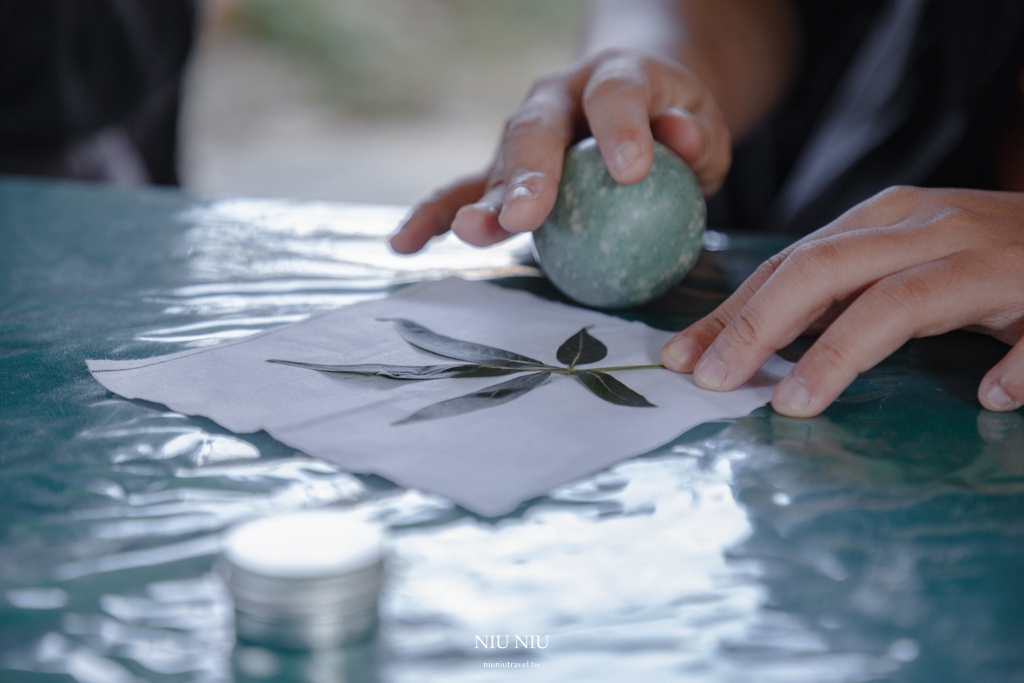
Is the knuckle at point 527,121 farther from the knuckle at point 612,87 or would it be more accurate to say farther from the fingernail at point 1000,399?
the fingernail at point 1000,399

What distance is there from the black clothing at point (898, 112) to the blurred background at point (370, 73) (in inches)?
157

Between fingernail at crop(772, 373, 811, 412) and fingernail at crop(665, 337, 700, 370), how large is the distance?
0.27 feet

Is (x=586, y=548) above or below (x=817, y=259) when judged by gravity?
below

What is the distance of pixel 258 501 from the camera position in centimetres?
47

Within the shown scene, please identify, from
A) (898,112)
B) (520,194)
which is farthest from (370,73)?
(520,194)

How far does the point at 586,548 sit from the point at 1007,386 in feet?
1.28

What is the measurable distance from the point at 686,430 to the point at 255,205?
2.90ft

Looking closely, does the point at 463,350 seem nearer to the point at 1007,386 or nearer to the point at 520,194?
the point at 520,194

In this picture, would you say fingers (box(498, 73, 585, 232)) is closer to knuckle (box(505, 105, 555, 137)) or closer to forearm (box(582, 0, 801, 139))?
knuckle (box(505, 105, 555, 137))

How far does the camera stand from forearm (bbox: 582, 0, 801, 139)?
1.35 m

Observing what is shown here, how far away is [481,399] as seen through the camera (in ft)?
1.99

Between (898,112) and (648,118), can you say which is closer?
(648,118)

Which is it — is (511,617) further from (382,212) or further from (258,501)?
(382,212)

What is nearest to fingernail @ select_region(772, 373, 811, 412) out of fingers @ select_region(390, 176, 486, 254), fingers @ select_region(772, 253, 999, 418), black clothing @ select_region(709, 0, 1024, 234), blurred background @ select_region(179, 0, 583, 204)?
fingers @ select_region(772, 253, 999, 418)
